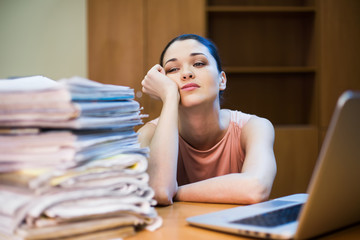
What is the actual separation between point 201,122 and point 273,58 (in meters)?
2.25

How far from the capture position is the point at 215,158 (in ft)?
5.36

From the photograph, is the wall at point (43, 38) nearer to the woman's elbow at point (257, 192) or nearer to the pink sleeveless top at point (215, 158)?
the pink sleeveless top at point (215, 158)

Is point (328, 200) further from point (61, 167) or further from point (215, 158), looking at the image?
point (215, 158)

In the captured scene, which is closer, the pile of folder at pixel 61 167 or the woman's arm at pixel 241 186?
the pile of folder at pixel 61 167

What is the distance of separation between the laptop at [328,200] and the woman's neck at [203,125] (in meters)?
0.82

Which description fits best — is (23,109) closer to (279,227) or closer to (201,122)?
(279,227)

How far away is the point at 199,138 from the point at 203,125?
0.30 ft

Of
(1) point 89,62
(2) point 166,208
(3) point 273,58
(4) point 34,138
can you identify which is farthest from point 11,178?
(3) point 273,58

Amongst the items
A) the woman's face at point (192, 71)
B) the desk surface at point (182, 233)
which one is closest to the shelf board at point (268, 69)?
the woman's face at point (192, 71)

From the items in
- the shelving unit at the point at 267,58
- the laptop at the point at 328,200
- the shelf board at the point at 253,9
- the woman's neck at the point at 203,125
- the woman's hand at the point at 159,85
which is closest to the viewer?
the laptop at the point at 328,200

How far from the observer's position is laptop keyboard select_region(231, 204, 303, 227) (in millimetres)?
646

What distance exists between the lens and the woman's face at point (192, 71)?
135 centimetres

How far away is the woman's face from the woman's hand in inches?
3.8

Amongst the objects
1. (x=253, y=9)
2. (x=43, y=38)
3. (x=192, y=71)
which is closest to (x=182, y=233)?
(x=192, y=71)
